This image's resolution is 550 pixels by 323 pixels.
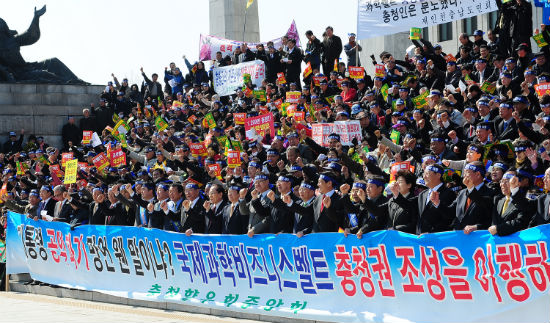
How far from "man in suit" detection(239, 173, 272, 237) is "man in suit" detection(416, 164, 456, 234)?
2.50 meters

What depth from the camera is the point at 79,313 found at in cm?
1363

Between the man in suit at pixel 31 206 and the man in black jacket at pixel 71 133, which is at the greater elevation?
the man in black jacket at pixel 71 133

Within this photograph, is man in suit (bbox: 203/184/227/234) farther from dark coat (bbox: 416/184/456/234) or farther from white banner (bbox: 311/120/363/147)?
dark coat (bbox: 416/184/456/234)

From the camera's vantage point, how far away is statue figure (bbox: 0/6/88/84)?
33219mm

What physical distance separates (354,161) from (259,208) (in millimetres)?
1964

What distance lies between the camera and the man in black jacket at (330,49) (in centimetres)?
2208

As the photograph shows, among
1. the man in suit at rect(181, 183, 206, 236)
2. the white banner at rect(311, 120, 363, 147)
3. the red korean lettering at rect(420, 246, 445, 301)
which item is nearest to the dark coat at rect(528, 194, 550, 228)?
the red korean lettering at rect(420, 246, 445, 301)

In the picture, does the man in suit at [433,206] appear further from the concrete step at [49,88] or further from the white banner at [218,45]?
the concrete step at [49,88]

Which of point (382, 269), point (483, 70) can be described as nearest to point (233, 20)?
point (483, 70)

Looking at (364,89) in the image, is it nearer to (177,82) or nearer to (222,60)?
(222,60)

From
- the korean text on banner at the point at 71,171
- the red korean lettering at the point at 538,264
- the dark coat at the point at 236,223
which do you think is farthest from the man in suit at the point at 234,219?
the korean text on banner at the point at 71,171

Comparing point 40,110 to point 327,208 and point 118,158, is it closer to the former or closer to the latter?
point 118,158

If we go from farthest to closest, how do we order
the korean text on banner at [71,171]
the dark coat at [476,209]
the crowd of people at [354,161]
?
the korean text on banner at [71,171] → the crowd of people at [354,161] → the dark coat at [476,209]

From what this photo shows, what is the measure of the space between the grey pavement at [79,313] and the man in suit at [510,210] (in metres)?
3.89
